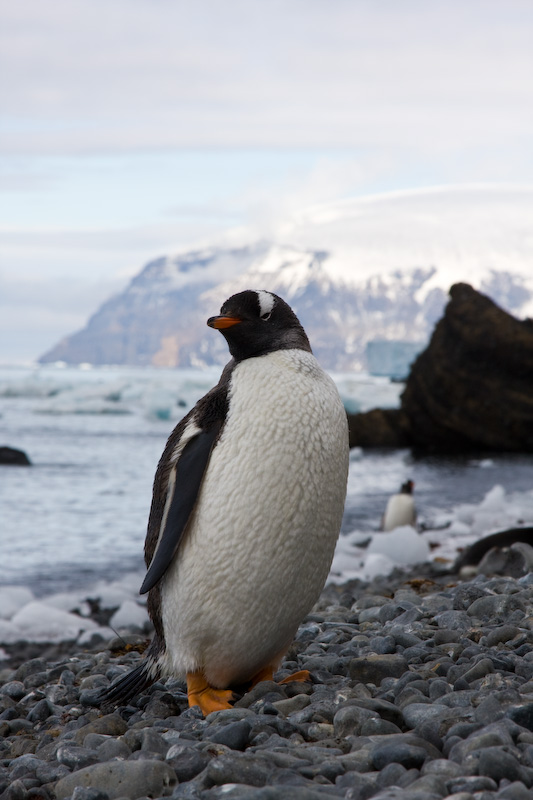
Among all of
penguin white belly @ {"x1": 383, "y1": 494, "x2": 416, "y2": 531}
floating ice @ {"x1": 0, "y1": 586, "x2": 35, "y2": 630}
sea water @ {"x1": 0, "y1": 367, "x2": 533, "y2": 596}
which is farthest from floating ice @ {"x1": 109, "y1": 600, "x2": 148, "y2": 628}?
penguin white belly @ {"x1": 383, "y1": 494, "x2": 416, "y2": 531}

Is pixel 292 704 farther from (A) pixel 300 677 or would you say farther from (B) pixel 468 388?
(B) pixel 468 388

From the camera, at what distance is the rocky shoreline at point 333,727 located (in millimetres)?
2035

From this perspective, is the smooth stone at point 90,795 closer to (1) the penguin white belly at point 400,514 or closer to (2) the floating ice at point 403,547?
(2) the floating ice at point 403,547

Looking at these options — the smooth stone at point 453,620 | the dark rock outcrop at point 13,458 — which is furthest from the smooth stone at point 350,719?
the dark rock outcrop at point 13,458

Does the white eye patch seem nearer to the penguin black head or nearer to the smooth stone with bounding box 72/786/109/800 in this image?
the penguin black head

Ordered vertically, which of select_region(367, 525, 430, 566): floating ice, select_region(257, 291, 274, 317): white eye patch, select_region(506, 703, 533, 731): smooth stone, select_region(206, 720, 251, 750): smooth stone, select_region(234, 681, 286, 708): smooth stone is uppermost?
select_region(257, 291, 274, 317): white eye patch

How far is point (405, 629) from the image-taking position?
363cm

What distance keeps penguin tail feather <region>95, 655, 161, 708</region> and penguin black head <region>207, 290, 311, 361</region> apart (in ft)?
4.08

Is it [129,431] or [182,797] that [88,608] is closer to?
[182,797]

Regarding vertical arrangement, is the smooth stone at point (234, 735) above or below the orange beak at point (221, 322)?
below

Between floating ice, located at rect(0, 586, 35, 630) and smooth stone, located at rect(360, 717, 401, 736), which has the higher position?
smooth stone, located at rect(360, 717, 401, 736)

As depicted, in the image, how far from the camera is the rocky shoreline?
2035 mm

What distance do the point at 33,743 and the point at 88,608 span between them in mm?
4681

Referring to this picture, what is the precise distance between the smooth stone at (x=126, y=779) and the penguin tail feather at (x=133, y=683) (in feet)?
3.08
